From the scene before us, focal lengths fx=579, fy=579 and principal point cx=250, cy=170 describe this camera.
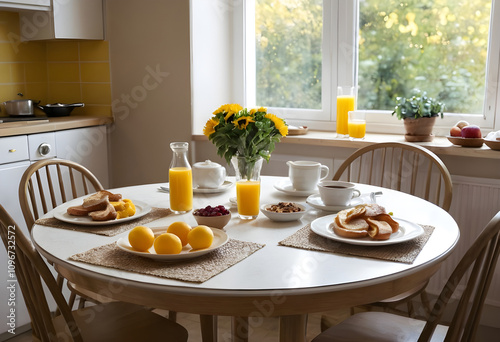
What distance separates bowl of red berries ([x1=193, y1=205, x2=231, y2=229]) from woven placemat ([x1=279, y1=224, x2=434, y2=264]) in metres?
0.18

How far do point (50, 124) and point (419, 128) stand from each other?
5.62 feet

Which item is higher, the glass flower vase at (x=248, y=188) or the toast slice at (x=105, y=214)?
the glass flower vase at (x=248, y=188)

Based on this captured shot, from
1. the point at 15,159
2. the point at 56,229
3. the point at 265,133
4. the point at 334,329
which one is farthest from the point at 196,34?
the point at 334,329

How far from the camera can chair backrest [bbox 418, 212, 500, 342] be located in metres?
1.20

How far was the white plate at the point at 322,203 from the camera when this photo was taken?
5.54ft

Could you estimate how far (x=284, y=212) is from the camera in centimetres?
160

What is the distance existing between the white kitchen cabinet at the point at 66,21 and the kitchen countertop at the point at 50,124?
0.43m

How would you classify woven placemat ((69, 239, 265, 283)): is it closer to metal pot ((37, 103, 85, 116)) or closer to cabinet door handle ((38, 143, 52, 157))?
cabinet door handle ((38, 143, 52, 157))

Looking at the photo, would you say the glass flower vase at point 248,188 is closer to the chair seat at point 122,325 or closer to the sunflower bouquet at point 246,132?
the sunflower bouquet at point 246,132

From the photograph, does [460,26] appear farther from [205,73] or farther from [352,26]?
[205,73]

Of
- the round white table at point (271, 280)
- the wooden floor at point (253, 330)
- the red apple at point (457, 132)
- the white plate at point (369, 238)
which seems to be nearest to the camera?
the round white table at point (271, 280)

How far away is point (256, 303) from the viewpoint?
1143 mm

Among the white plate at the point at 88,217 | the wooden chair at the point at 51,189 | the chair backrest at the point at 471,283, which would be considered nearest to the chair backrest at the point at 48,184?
the wooden chair at the point at 51,189

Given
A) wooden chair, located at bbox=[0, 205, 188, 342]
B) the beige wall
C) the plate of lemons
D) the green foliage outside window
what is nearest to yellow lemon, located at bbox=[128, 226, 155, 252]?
the plate of lemons
